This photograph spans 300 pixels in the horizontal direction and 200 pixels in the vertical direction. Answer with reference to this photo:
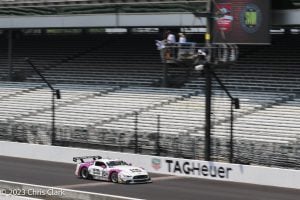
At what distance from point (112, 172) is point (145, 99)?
14.2m

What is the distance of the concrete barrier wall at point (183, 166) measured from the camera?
27891mm

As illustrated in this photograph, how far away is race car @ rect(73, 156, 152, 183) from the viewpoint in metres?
27.1

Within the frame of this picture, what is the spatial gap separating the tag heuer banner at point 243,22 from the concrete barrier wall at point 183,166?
8.05m

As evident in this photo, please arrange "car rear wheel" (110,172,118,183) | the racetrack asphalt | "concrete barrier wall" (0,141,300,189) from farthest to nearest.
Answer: "concrete barrier wall" (0,141,300,189) → "car rear wheel" (110,172,118,183) → the racetrack asphalt

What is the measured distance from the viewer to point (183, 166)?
31266 mm

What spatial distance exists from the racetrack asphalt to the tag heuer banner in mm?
9382

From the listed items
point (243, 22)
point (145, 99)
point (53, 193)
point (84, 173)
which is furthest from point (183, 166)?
point (53, 193)

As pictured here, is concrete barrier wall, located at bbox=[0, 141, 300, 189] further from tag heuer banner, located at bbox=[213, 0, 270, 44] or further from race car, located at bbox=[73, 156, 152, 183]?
tag heuer banner, located at bbox=[213, 0, 270, 44]

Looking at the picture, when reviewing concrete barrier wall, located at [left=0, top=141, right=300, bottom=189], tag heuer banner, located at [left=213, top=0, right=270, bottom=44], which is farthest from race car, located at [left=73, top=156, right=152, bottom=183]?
tag heuer banner, located at [left=213, top=0, right=270, bottom=44]

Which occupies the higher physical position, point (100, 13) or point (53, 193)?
point (100, 13)

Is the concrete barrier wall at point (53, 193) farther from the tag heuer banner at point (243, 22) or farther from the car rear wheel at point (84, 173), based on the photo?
the tag heuer banner at point (243, 22)

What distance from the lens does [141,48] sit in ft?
161

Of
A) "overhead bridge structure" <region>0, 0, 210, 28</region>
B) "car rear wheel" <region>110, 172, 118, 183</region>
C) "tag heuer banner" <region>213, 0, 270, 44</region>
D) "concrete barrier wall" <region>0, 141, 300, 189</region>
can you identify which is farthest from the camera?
"overhead bridge structure" <region>0, 0, 210, 28</region>

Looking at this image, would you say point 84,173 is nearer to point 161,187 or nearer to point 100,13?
point 161,187
